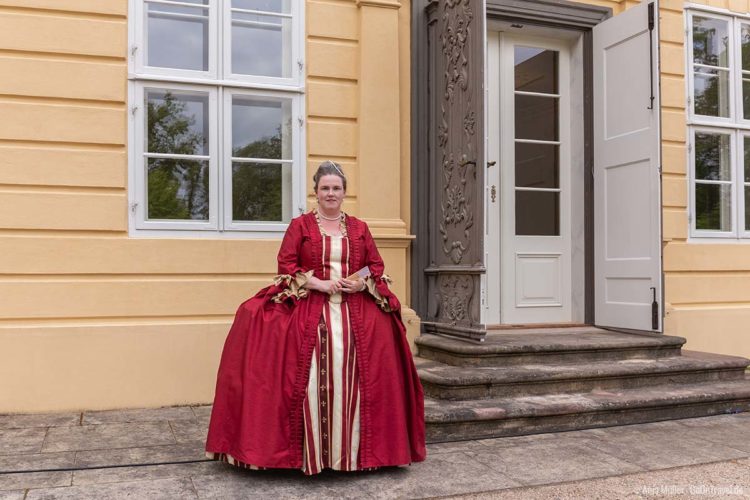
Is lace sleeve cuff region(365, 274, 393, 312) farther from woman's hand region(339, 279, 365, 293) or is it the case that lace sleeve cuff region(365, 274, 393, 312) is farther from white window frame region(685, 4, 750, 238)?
white window frame region(685, 4, 750, 238)

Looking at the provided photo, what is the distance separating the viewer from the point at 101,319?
4727 mm

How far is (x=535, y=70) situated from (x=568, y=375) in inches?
110

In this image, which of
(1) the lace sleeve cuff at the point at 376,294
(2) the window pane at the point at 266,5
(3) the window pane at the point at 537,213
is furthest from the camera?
(3) the window pane at the point at 537,213

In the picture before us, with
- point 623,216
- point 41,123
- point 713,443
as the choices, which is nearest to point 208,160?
point 41,123

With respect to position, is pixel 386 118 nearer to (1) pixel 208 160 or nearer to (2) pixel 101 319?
(1) pixel 208 160

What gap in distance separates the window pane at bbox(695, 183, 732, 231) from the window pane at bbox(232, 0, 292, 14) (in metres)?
3.86

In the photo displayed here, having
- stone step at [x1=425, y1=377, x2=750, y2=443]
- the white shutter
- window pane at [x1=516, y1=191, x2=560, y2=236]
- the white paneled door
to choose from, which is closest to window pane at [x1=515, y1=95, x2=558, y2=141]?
the white paneled door

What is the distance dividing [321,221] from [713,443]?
2.57 m

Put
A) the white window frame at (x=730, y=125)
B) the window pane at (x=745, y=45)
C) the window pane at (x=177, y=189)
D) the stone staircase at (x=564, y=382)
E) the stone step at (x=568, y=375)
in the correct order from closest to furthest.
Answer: the stone staircase at (x=564, y=382) → the stone step at (x=568, y=375) → the window pane at (x=177, y=189) → the white window frame at (x=730, y=125) → the window pane at (x=745, y=45)

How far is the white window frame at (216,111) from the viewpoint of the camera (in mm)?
4832

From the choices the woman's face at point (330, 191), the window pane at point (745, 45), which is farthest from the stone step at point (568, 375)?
the window pane at point (745, 45)

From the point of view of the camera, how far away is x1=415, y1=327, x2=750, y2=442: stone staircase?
13.8ft

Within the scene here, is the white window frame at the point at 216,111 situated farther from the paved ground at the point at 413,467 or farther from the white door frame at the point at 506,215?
the white door frame at the point at 506,215

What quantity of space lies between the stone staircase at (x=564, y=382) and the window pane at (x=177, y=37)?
102 inches
